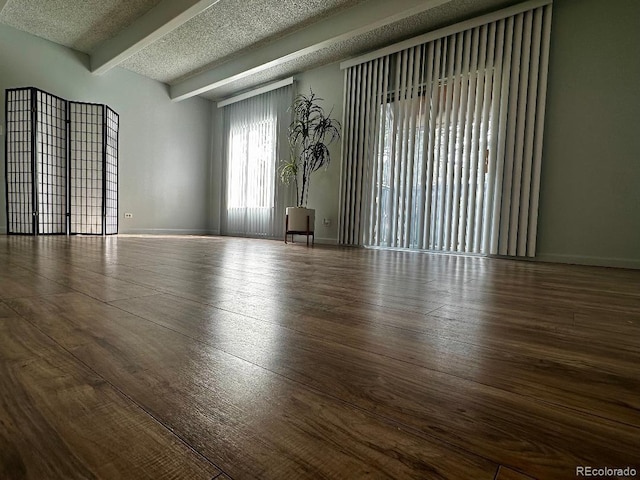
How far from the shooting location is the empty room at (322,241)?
462mm

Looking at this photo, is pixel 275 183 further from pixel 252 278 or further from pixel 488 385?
pixel 488 385

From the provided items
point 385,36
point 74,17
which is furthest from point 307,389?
point 74,17

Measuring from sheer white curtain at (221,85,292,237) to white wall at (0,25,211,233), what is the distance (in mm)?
609

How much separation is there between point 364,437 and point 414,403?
131mm

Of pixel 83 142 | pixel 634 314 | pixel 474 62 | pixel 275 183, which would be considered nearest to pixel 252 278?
pixel 634 314

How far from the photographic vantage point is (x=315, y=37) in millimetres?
4602

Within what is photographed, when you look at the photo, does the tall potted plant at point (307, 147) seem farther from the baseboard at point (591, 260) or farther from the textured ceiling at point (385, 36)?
the baseboard at point (591, 260)

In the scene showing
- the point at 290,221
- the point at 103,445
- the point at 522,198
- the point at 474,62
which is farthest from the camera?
the point at 290,221

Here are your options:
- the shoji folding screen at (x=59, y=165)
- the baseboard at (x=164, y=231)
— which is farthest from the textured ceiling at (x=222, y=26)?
the baseboard at (x=164, y=231)

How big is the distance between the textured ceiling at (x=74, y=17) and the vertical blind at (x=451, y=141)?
A: 3144 millimetres

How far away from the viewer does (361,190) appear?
16.9ft

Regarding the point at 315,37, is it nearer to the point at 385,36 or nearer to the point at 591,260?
the point at 385,36

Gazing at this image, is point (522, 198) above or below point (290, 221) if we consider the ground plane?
above

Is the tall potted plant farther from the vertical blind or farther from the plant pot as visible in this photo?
the vertical blind
